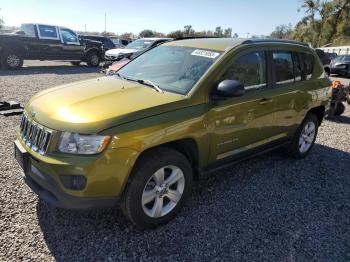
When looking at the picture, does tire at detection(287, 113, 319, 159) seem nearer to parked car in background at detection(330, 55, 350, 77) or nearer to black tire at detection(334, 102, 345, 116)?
black tire at detection(334, 102, 345, 116)

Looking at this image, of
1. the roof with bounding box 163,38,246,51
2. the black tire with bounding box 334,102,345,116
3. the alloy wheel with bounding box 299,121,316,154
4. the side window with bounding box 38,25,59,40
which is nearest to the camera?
the roof with bounding box 163,38,246,51

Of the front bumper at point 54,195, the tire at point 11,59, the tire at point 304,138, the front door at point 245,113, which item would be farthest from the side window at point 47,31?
the front bumper at point 54,195

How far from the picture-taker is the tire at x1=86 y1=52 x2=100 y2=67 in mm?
18405

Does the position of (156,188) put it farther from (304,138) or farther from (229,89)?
(304,138)

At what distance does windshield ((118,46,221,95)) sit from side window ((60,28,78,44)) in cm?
1347

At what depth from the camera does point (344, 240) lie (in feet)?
10.8

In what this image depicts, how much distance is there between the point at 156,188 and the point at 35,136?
4.00 feet

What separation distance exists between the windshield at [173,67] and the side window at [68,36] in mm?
13466

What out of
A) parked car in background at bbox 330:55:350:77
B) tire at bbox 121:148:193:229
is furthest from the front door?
parked car in background at bbox 330:55:350:77

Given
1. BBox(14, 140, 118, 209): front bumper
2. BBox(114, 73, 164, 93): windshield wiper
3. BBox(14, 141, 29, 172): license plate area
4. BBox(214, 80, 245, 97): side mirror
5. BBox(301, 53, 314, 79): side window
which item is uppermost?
BBox(301, 53, 314, 79): side window

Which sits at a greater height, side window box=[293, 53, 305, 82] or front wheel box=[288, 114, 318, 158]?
side window box=[293, 53, 305, 82]

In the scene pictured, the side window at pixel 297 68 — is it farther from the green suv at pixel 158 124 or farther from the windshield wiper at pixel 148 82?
the windshield wiper at pixel 148 82

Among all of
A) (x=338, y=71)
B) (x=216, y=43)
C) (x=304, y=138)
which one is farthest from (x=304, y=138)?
(x=338, y=71)

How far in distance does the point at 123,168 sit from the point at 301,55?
3529mm
